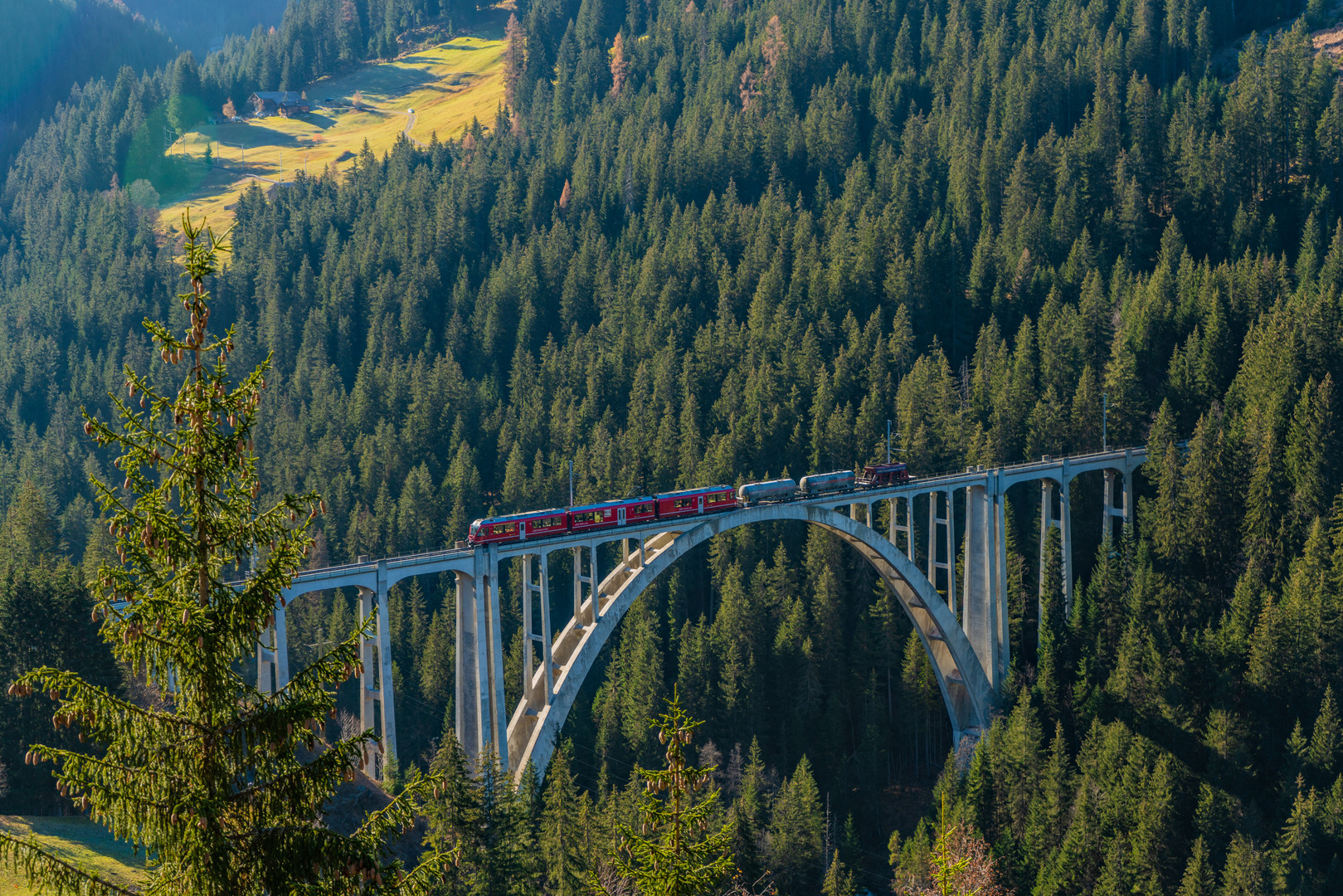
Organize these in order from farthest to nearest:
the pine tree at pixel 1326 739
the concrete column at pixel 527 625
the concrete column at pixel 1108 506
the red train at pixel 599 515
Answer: the concrete column at pixel 1108 506, the pine tree at pixel 1326 739, the red train at pixel 599 515, the concrete column at pixel 527 625

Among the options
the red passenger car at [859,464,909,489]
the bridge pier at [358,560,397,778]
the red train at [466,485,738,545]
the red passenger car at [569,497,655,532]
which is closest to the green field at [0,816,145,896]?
the bridge pier at [358,560,397,778]

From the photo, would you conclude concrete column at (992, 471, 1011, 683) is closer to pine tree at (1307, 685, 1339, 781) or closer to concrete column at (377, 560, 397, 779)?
pine tree at (1307, 685, 1339, 781)

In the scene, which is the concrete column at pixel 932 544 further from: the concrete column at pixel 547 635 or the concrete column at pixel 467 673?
the concrete column at pixel 467 673

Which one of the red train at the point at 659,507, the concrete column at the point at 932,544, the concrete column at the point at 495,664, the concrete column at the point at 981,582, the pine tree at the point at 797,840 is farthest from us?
the concrete column at the point at 981,582

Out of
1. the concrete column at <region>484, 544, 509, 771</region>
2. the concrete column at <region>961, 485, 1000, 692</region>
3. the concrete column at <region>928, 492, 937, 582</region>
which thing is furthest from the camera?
the concrete column at <region>961, 485, 1000, 692</region>

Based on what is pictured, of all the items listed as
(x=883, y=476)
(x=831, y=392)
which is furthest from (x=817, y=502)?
(x=831, y=392)

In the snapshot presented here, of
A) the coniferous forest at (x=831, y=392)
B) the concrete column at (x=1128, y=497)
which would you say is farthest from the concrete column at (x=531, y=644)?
the concrete column at (x=1128, y=497)
